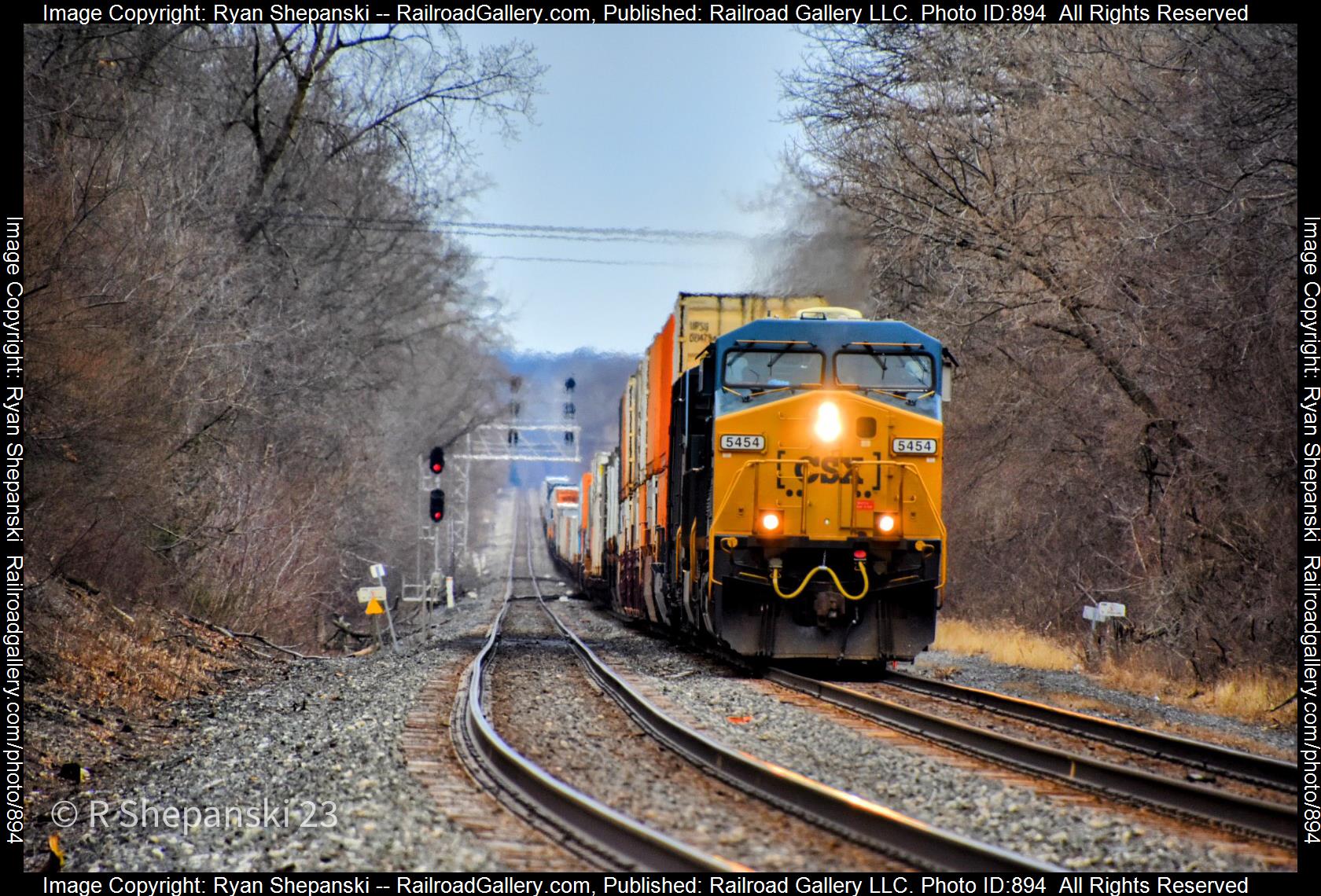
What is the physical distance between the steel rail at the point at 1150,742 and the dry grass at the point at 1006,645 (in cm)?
497

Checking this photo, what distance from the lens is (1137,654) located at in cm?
1728

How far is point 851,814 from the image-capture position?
6516 millimetres

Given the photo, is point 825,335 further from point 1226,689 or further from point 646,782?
point 646,782

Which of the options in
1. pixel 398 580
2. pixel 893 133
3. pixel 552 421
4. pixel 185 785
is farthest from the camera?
pixel 552 421

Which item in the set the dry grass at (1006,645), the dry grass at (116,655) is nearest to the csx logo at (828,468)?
the dry grass at (1006,645)

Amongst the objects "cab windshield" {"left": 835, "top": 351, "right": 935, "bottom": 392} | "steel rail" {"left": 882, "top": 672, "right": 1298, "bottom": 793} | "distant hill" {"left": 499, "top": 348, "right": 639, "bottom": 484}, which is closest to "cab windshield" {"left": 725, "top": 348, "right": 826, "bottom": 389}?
"cab windshield" {"left": 835, "top": 351, "right": 935, "bottom": 392}

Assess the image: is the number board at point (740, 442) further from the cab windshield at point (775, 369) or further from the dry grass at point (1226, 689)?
the dry grass at point (1226, 689)

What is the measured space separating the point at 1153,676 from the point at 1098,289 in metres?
5.73

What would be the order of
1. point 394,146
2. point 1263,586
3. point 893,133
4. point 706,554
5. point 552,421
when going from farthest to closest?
point 552,421 < point 394,146 < point 893,133 < point 1263,586 < point 706,554

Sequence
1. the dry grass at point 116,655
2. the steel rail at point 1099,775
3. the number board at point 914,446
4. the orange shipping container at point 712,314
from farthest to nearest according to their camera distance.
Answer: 1. the orange shipping container at point 712,314
2. the number board at point 914,446
3. the dry grass at point 116,655
4. the steel rail at point 1099,775

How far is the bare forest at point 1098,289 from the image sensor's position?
14.4 meters
